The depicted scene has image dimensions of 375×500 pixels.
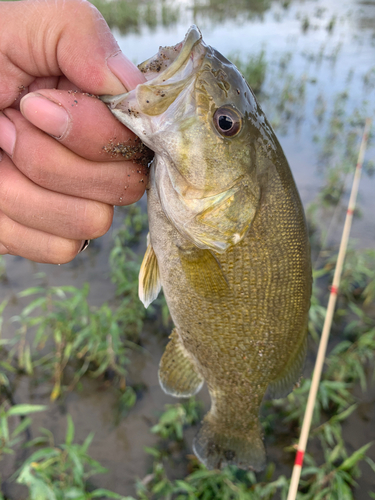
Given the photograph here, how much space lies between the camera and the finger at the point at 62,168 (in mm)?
1147

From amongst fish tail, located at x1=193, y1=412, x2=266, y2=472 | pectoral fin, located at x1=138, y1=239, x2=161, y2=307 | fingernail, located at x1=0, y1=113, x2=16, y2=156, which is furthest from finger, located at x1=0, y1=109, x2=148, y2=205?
fish tail, located at x1=193, y1=412, x2=266, y2=472

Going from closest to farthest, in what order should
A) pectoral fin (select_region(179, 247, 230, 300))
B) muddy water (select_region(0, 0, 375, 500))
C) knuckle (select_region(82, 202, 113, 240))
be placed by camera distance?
knuckle (select_region(82, 202, 113, 240)) < pectoral fin (select_region(179, 247, 230, 300)) < muddy water (select_region(0, 0, 375, 500))

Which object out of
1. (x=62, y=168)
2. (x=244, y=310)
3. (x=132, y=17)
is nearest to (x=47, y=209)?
(x=62, y=168)

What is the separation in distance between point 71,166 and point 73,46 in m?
0.40

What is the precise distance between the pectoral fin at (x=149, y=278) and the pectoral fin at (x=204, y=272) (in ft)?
0.61

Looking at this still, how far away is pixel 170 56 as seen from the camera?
1157 mm

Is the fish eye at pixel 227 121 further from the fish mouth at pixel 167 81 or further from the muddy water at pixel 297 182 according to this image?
the muddy water at pixel 297 182

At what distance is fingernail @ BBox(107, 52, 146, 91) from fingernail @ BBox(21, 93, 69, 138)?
0.73ft

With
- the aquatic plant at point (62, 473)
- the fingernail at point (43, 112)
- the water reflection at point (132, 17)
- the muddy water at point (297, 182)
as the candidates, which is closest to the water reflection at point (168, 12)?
the water reflection at point (132, 17)

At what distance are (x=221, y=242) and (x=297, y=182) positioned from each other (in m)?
5.05

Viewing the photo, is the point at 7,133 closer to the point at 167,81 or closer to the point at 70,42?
the point at 70,42

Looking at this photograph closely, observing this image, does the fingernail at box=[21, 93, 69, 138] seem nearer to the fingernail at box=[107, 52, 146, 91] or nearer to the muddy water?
the fingernail at box=[107, 52, 146, 91]

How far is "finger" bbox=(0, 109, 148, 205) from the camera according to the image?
45.2 inches

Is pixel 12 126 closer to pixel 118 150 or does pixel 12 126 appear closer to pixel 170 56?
pixel 118 150
